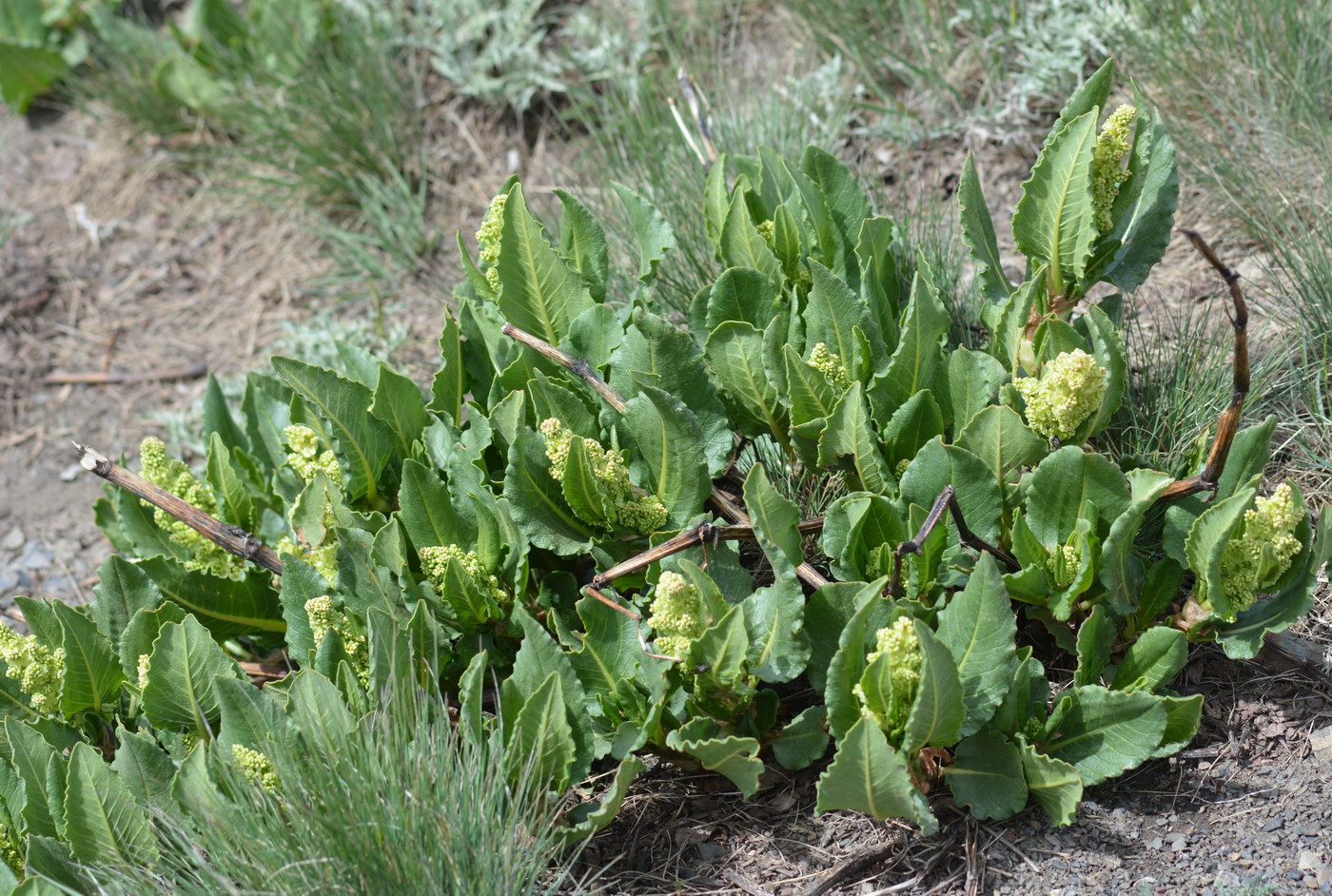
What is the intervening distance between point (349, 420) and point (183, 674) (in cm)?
62

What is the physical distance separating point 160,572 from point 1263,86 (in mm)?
3241

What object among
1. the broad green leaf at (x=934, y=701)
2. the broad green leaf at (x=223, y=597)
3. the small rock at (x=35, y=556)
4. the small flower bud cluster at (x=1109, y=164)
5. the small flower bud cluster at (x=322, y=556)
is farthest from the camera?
the small rock at (x=35, y=556)

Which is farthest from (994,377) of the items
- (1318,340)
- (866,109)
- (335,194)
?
(335,194)

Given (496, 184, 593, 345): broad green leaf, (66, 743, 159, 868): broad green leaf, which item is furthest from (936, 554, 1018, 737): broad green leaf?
(66, 743, 159, 868): broad green leaf

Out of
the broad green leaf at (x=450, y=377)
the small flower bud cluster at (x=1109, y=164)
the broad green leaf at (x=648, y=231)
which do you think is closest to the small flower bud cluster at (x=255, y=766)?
the broad green leaf at (x=450, y=377)

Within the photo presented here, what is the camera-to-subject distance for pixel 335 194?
4484mm

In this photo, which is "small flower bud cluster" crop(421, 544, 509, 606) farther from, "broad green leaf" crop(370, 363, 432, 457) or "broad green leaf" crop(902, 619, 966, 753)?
"broad green leaf" crop(902, 619, 966, 753)

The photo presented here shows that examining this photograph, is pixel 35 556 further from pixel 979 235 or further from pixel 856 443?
pixel 979 235

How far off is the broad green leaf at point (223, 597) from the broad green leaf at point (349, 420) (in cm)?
30

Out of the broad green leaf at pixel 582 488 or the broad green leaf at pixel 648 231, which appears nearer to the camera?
the broad green leaf at pixel 582 488

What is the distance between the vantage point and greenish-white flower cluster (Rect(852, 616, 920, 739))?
1769 mm

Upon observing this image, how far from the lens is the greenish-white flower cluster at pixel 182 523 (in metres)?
2.55

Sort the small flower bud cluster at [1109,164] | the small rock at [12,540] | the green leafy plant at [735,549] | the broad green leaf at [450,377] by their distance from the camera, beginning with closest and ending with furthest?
the green leafy plant at [735,549]
the small flower bud cluster at [1109,164]
the broad green leaf at [450,377]
the small rock at [12,540]

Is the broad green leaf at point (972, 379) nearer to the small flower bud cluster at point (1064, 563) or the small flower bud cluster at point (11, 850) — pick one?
the small flower bud cluster at point (1064, 563)
